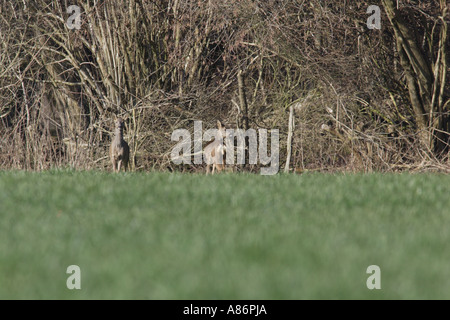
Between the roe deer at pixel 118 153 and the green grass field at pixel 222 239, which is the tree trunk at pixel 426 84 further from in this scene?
the roe deer at pixel 118 153

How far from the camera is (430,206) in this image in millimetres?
8695

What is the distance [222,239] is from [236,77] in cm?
1136

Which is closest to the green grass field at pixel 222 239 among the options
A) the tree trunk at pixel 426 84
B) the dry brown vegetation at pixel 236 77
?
the dry brown vegetation at pixel 236 77

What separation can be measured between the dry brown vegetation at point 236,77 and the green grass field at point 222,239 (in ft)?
18.1

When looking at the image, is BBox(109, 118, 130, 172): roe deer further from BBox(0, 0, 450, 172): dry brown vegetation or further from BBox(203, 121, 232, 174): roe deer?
BBox(0, 0, 450, 172): dry brown vegetation

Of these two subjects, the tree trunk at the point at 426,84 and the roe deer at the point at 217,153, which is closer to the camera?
the roe deer at the point at 217,153

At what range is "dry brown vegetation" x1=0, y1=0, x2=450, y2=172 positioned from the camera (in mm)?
15336

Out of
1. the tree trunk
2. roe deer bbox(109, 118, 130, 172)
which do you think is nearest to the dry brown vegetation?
the tree trunk

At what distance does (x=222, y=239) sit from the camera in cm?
631

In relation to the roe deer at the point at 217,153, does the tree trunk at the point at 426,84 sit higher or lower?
higher

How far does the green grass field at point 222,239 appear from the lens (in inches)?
193

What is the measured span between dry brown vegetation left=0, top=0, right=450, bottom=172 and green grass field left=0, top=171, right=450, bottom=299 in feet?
18.1

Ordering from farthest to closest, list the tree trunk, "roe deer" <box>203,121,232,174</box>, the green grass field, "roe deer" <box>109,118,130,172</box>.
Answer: the tree trunk
"roe deer" <box>203,121,232,174</box>
"roe deer" <box>109,118,130,172</box>
the green grass field

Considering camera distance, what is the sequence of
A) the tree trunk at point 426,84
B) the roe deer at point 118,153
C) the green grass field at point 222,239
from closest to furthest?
the green grass field at point 222,239
the roe deer at point 118,153
the tree trunk at point 426,84
